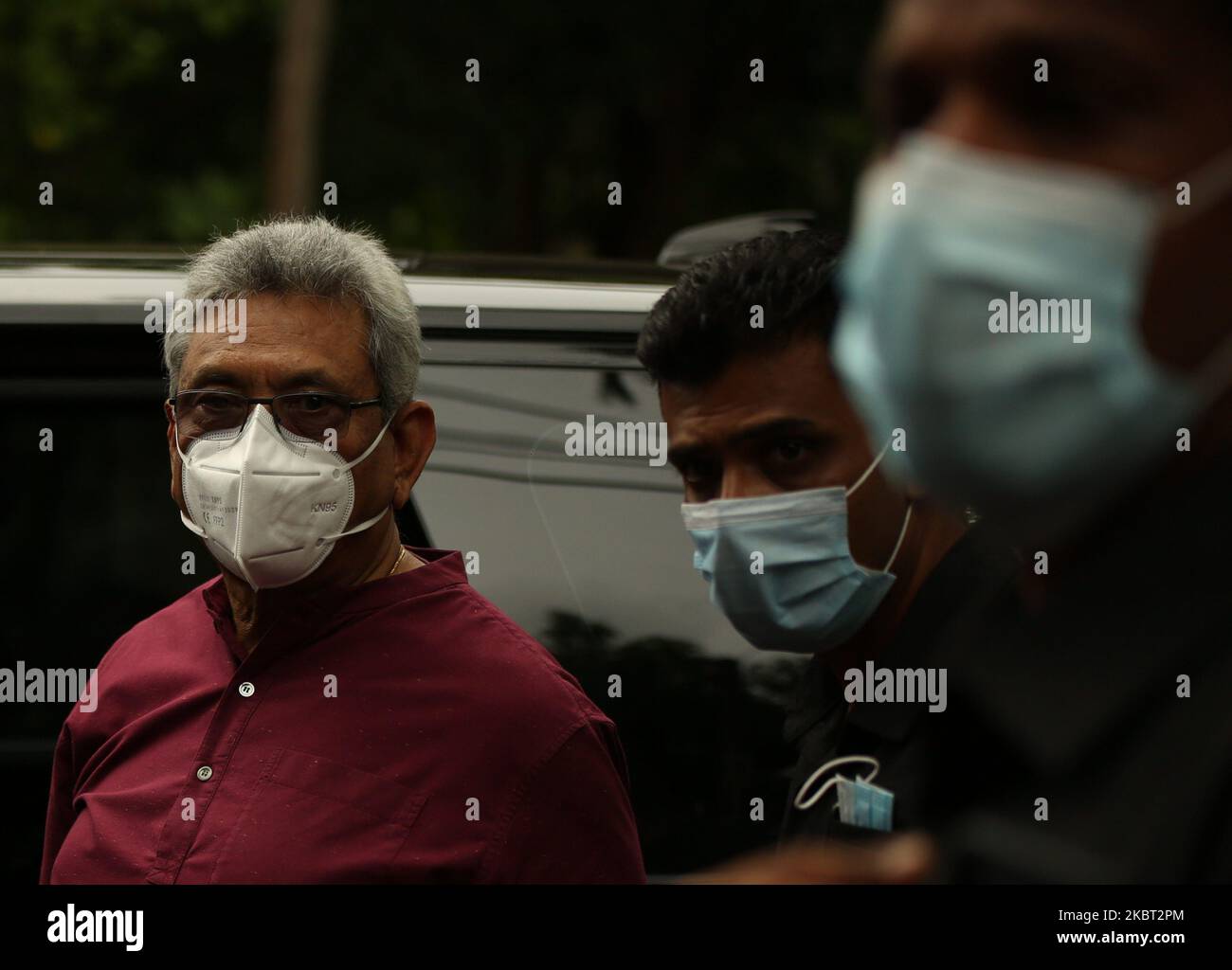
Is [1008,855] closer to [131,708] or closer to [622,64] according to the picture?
[131,708]

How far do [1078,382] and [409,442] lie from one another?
169 cm

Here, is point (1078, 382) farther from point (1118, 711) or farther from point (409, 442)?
point (409, 442)

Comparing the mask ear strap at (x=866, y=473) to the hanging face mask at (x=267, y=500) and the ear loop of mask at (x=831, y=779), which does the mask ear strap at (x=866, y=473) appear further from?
the hanging face mask at (x=267, y=500)

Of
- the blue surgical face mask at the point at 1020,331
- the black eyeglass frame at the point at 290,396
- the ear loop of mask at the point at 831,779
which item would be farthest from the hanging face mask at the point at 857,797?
the black eyeglass frame at the point at 290,396

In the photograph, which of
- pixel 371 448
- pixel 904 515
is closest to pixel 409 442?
pixel 371 448

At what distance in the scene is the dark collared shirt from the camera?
210 cm

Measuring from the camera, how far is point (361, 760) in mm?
2459

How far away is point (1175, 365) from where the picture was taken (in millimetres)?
1215

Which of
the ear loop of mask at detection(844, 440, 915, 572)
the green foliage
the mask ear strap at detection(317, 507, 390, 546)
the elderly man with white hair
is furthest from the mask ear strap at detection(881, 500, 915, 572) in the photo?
the green foliage

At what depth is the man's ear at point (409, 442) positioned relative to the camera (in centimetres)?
277

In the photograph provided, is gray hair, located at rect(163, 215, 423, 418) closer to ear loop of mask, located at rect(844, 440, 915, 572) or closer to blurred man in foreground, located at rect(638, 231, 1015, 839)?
blurred man in foreground, located at rect(638, 231, 1015, 839)

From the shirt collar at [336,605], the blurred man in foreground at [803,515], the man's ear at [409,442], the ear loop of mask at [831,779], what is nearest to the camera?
the ear loop of mask at [831,779]

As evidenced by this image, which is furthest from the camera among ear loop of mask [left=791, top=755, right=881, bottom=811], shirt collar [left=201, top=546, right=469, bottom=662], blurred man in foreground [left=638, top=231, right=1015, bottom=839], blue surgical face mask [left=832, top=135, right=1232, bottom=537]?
shirt collar [left=201, top=546, right=469, bottom=662]
